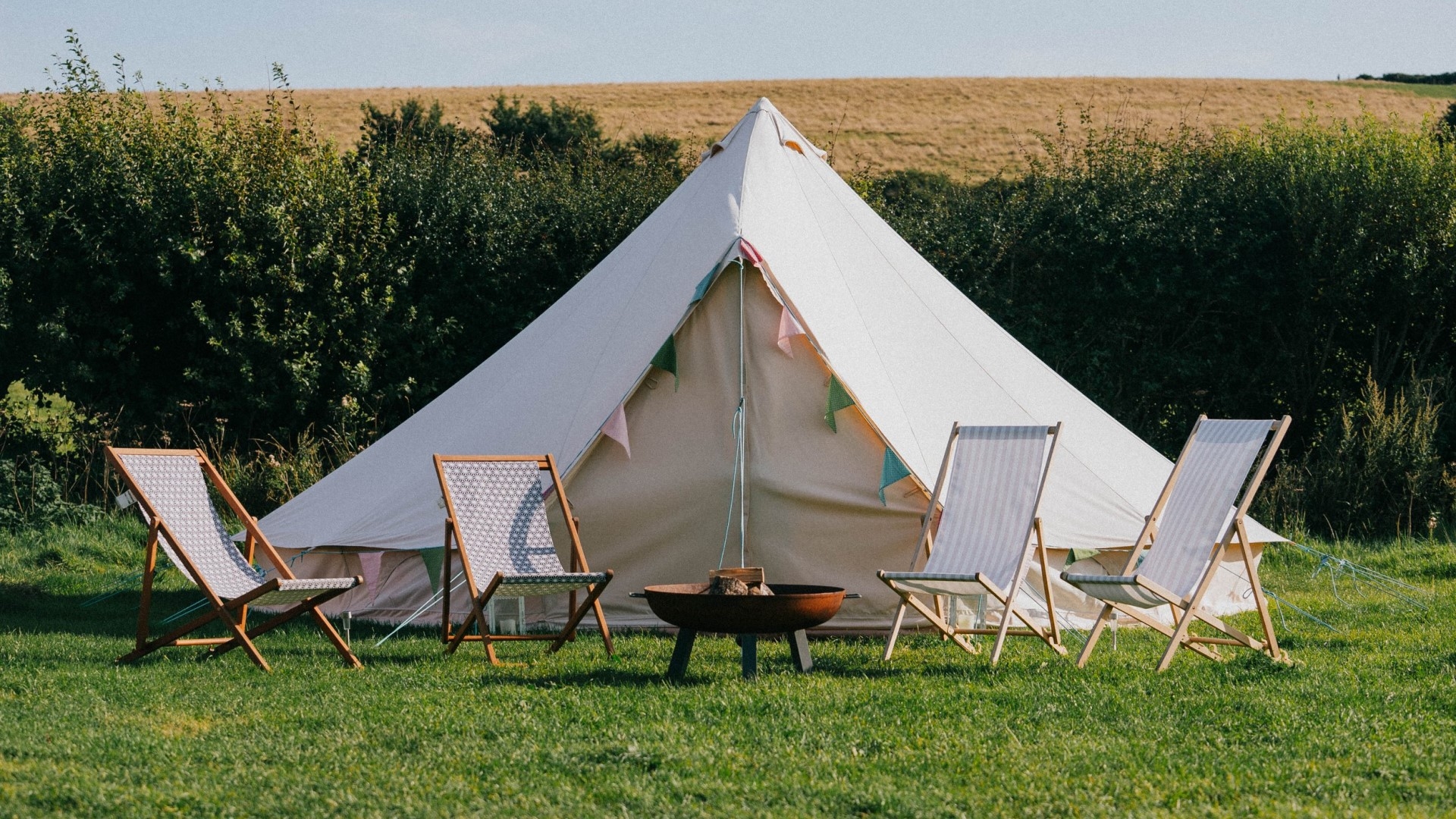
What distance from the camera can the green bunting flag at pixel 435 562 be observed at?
18.3 feet

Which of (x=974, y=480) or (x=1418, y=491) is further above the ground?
(x=974, y=480)

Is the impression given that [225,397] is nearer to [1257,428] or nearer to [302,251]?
[302,251]

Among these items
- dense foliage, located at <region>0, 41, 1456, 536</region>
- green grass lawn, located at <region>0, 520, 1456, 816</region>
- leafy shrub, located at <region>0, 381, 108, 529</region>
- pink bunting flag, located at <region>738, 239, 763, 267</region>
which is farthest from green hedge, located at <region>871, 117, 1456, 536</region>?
leafy shrub, located at <region>0, 381, 108, 529</region>

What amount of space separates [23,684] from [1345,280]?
8.99 meters

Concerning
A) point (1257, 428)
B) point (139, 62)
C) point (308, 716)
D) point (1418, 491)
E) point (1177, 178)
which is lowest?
point (1418, 491)

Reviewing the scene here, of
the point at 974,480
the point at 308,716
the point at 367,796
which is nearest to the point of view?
the point at 367,796


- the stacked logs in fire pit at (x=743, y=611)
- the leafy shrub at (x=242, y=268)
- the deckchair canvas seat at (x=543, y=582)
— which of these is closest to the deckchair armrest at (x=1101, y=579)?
the stacked logs in fire pit at (x=743, y=611)

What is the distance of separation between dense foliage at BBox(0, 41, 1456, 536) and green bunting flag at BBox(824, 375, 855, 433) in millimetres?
4661

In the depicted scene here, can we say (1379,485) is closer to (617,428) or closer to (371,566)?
(617,428)

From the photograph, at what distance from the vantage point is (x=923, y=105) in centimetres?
2877

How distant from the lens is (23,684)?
4.30 meters

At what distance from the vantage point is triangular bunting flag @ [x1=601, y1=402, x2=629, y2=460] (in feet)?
18.7

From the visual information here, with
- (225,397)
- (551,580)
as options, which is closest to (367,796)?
(551,580)

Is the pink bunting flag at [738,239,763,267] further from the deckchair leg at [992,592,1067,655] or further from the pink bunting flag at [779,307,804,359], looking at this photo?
the deckchair leg at [992,592,1067,655]
